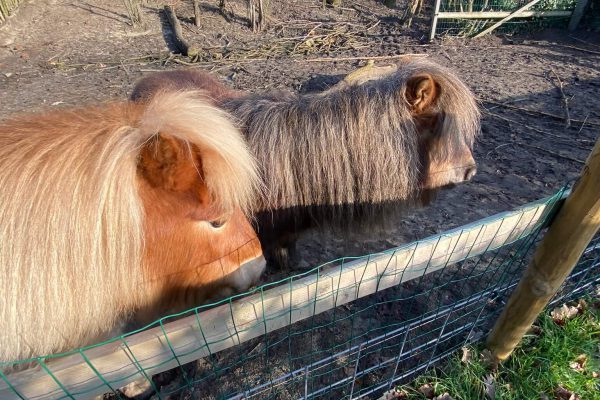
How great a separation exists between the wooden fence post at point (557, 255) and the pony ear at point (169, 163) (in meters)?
1.80

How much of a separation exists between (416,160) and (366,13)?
10.2 metres

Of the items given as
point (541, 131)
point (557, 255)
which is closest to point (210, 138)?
point (557, 255)

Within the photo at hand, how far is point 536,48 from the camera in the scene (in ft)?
28.7

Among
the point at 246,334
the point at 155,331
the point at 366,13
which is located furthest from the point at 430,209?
the point at 366,13

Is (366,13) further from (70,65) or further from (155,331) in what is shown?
(155,331)

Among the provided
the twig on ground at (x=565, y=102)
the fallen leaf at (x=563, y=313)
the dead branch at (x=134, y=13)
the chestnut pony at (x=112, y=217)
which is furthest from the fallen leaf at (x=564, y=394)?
the dead branch at (x=134, y=13)

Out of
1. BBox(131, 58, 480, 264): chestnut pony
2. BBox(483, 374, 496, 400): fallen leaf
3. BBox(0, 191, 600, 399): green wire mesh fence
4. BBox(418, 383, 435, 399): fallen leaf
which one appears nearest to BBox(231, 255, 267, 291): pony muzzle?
BBox(0, 191, 600, 399): green wire mesh fence

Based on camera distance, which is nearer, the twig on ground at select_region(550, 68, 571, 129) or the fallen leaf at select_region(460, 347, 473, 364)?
the fallen leaf at select_region(460, 347, 473, 364)

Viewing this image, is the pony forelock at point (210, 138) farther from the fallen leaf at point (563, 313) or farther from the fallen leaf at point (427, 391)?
the fallen leaf at point (563, 313)

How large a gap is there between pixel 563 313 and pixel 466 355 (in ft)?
3.05

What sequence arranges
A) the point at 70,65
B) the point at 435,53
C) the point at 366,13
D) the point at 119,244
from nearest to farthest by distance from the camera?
the point at 119,244 < the point at 70,65 < the point at 435,53 < the point at 366,13

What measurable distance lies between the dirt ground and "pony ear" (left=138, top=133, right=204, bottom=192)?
1.69 m

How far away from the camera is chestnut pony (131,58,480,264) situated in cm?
A: 251

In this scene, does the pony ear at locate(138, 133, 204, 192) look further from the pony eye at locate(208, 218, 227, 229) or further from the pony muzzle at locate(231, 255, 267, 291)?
the pony muzzle at locate(231, 255, 267, 291)
